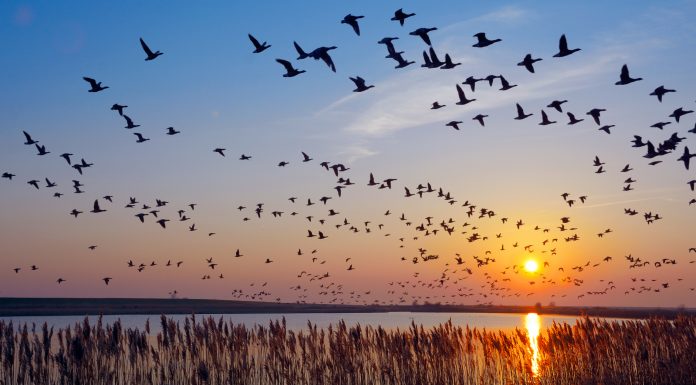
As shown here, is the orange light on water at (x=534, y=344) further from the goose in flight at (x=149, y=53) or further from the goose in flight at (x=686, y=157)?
the goose in flight at (x=149, y=53)

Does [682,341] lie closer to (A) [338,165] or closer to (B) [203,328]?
(B) [203,328]

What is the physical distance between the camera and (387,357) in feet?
74.2

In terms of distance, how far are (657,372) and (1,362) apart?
20.5 metres

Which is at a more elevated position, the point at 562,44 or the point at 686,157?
the point at 562,44

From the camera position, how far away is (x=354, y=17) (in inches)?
957

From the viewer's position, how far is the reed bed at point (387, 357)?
21.4 meters

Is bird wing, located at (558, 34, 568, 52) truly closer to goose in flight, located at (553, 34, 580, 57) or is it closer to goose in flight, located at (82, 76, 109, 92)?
goose in flight, located at (553, 34, 580, 57)

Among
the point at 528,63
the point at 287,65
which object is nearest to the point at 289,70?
the point at 287,65

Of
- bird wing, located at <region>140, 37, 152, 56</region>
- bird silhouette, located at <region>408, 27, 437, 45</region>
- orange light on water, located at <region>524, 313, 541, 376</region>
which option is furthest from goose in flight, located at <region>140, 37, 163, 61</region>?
orange light on water, located at <region>524, 313, 541, 376</region>

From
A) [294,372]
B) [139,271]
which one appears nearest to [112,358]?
[294,372]

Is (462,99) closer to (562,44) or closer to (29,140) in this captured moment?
(562,44)

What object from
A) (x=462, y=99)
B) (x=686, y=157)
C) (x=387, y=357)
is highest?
(x=462, y=99)

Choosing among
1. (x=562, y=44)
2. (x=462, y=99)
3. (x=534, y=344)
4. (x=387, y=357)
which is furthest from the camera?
(x=534, y=344)

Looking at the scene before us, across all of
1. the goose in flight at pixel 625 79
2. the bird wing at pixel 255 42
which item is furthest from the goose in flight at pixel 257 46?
the goose in flight at pixel 625 79
